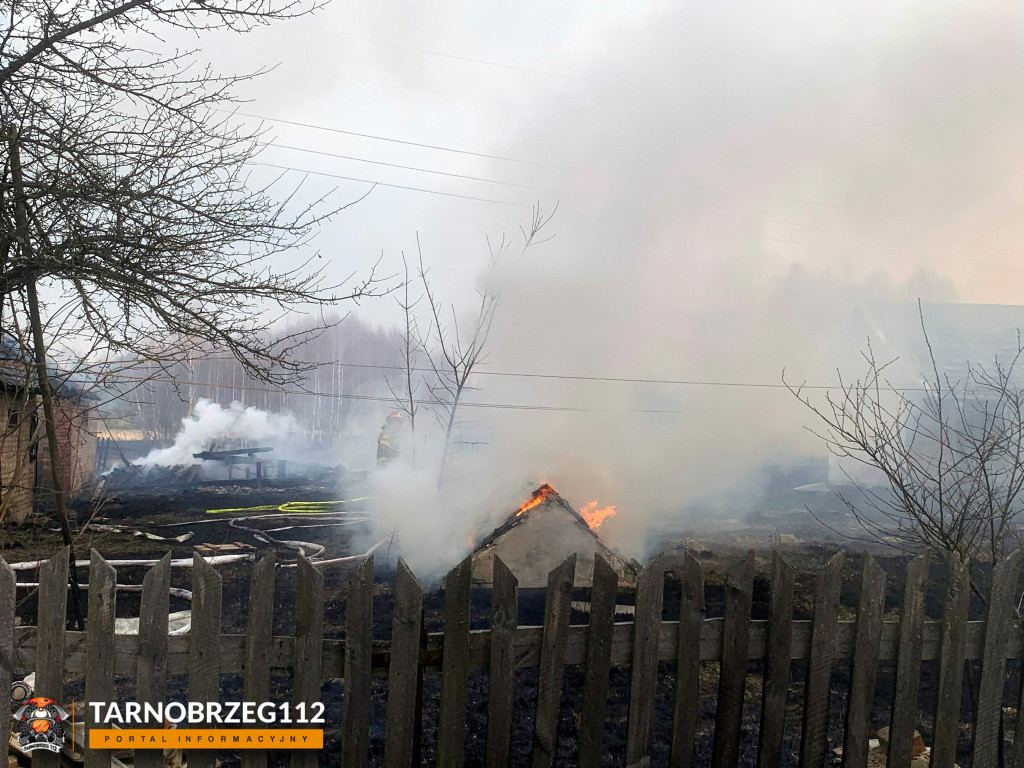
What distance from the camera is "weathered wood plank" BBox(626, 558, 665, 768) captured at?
2.79m

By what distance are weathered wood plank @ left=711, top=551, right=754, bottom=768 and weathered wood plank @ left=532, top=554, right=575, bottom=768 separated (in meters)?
0.78

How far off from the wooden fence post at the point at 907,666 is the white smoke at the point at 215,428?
124ft

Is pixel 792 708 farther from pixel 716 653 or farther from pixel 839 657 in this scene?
pixel 716 653

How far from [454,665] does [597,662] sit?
62cm

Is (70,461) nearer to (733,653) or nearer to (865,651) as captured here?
(733,653)

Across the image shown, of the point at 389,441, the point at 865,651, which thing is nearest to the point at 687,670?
the point at 865,651

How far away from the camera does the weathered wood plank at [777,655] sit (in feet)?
9.66

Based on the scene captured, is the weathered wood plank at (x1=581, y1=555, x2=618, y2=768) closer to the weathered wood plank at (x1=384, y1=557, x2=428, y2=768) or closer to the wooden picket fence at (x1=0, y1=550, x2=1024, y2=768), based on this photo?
the wooden picket fence at (x1=0, y1=550, x2=1024, y2=768)

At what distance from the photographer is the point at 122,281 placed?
394 cm

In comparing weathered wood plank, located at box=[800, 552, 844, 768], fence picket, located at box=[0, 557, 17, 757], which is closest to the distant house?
fence picket, located at box=[0, 557, 17, 757]

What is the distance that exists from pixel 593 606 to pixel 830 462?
1151 inches

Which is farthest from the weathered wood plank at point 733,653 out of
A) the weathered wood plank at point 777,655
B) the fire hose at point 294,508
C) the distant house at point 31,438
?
the fire hose at point 294,508

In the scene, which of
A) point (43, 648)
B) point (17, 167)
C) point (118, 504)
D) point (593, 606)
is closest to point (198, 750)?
point (43, 648)

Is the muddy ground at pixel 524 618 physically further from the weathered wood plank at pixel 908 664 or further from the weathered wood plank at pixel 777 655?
the weathered wood plank at pixel 777 655
